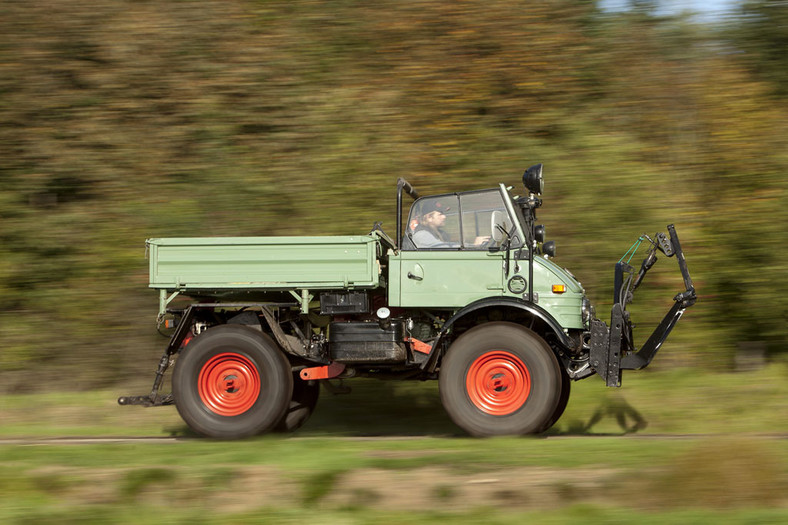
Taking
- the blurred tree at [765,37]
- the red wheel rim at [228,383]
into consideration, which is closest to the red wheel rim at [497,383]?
the red wheel rim at [228,383]

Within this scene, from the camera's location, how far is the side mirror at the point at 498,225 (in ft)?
30.5

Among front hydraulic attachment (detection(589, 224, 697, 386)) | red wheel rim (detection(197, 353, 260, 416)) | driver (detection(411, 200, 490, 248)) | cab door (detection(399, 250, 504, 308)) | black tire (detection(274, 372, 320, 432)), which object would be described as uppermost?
driver (detection(411, 200, 490, 248))

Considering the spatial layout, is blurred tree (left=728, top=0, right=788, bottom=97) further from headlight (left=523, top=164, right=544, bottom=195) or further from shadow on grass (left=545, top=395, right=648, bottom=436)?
headlight (left=523, top=164, right=544, bottom=195)

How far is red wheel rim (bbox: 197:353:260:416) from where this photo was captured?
30.5ft

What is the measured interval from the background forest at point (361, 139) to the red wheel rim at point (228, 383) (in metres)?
4.88

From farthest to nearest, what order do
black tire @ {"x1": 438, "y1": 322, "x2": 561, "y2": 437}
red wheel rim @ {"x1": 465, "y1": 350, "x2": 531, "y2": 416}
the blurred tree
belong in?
1. the blurred tree
2. red wheel rim @ {"x1": 465, "y1": 350, "x2": 531, "y2": 416}
3. black tire @ {"x1": 438, "y1": 322, "x2": 561, "y2": 437}

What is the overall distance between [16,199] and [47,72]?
2.22 metres

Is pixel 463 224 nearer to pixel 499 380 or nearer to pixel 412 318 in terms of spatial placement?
pixel 412 318

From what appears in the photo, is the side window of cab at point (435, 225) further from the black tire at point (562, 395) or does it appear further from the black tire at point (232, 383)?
the black tire at point (232, 383)

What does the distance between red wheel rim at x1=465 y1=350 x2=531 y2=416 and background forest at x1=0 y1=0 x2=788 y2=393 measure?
15.3 ft

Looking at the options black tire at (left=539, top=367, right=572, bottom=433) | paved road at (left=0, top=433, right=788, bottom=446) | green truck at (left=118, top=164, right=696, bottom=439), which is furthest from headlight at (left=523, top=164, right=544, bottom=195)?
paved road at (left=0, top=433, right=788, bottom=446)

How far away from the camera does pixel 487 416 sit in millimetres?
8945

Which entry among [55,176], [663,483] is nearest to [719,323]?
[663,483]

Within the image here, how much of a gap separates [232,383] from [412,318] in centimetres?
187
